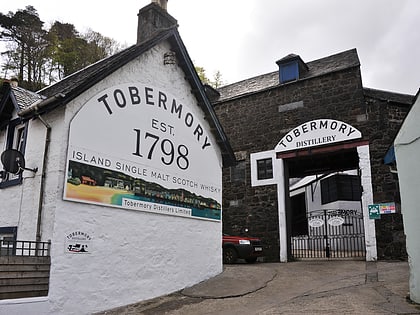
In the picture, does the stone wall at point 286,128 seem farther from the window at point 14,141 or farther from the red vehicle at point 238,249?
the window at point 14,141

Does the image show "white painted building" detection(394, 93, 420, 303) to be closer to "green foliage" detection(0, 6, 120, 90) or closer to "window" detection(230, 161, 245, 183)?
"window" detection(230, 161, 245, 183)

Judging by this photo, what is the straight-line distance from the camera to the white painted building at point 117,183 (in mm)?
8250

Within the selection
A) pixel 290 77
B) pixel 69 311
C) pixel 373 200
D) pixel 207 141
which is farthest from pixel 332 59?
pixel 69 311

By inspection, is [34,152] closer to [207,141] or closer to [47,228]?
[47,228]

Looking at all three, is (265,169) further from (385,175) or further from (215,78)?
(215,78)

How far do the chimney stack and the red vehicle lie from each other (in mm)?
7700

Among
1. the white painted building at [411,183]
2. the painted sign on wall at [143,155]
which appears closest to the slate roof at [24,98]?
the painted sign on wall at [143,155]

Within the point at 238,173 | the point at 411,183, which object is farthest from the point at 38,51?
the point at 411,183

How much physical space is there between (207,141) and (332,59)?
848cm

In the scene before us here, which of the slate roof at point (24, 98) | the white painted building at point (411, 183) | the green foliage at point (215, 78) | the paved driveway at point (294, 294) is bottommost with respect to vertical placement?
the paved driveway at point (294, 294)

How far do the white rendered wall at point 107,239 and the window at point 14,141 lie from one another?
0.26m

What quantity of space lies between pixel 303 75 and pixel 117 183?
431 inches

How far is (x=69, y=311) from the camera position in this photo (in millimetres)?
7863

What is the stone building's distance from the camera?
1468cm
